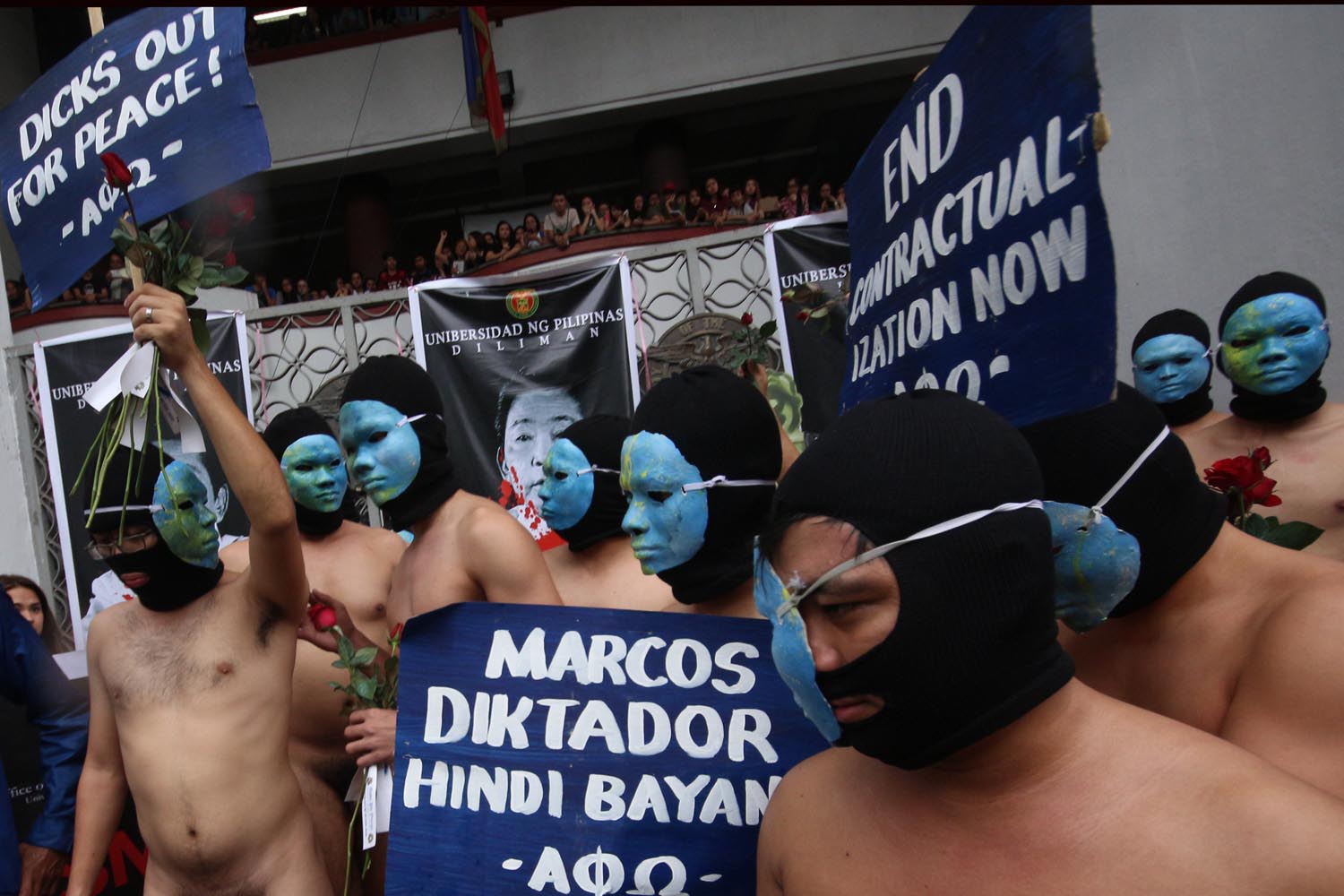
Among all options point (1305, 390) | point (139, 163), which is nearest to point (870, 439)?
point (139, 163)

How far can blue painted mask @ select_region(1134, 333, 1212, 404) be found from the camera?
178 inches

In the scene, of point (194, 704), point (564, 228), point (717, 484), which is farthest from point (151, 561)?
point (564, 228)

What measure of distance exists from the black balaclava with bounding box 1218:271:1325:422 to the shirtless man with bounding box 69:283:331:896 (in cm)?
345

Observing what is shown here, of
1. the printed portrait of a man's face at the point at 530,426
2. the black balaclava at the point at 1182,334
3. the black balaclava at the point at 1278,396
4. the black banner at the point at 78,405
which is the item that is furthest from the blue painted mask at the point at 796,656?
the black banner at the point at 78,405

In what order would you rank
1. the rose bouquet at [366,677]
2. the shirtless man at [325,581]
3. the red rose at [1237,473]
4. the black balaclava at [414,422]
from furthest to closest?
1. the shirtless man at [325,581]
2. the black balaclava at [414,422]
3. the rose bouquet at [366,677]
4. the red rose at [1237,473]

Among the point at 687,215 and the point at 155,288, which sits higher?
the point at 687,215

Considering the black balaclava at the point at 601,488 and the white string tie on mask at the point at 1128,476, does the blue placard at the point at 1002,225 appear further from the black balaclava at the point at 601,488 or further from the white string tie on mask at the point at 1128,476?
the black balaclava at the point at 601,488

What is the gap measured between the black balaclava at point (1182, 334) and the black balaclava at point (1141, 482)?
2762mm

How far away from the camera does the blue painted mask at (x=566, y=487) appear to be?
13.3 feet

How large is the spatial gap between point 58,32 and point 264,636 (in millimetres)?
18555

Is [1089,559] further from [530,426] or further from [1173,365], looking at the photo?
[530,426]

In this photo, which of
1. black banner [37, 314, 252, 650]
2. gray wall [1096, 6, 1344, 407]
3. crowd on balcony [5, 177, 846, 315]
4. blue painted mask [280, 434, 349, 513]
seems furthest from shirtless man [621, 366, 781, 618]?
crowd on balcony [5, 177, 846, 315]

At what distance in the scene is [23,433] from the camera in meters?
8.90

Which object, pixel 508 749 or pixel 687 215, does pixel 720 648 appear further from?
pixel 687 215
